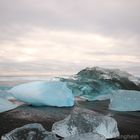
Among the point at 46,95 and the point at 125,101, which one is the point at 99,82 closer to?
the point at 125,101

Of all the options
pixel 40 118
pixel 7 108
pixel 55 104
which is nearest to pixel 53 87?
pixel 55 104

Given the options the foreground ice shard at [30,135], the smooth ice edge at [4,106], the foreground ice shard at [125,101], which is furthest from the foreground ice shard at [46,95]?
the foreground ice shard at [30,135]

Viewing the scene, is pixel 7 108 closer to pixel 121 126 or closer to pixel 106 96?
pixel 121 126

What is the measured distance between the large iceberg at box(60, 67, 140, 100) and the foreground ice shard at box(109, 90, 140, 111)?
2659 millimetres

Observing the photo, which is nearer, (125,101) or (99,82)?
(125,101)

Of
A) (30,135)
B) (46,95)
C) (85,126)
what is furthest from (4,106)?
(30,135)

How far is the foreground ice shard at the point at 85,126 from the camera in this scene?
3328mm

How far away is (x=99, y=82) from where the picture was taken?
9203 millimetres

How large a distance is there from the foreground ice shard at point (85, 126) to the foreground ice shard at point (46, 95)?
2.49 metres

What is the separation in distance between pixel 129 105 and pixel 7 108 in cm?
247

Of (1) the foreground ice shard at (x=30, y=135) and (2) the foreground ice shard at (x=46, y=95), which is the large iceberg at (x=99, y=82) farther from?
(1) the foreground ice shard at (x=30, y=135)

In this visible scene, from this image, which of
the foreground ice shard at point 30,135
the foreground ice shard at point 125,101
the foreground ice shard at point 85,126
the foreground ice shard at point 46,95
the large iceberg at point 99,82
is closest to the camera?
the foreground ice shard at point 30,135

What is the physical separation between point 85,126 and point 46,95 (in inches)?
105

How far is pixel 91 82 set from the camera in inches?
361
